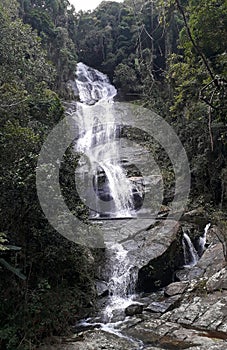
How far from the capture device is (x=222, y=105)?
12.8ft

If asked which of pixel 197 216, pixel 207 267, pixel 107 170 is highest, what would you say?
pixel 107 170

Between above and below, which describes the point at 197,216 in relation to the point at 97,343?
above

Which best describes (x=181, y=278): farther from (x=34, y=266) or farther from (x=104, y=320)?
(x=34, y=266)

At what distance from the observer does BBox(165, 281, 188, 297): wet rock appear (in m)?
8.31

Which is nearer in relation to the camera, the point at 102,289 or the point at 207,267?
the point at 102,289

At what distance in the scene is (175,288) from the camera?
27.8ft

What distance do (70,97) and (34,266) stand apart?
726 inches

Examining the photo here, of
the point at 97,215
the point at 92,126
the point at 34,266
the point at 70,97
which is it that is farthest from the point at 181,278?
the point at 70,97

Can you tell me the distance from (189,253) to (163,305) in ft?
10.5

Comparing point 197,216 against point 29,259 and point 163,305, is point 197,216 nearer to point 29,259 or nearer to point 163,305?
point 163,305

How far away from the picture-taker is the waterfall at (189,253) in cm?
1045

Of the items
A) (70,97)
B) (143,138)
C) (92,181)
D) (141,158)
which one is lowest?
(92,181)

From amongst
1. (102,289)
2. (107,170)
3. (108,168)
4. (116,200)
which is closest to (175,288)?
(102,289)

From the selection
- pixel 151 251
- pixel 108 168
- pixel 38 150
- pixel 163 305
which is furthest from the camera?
pixel 108 168
